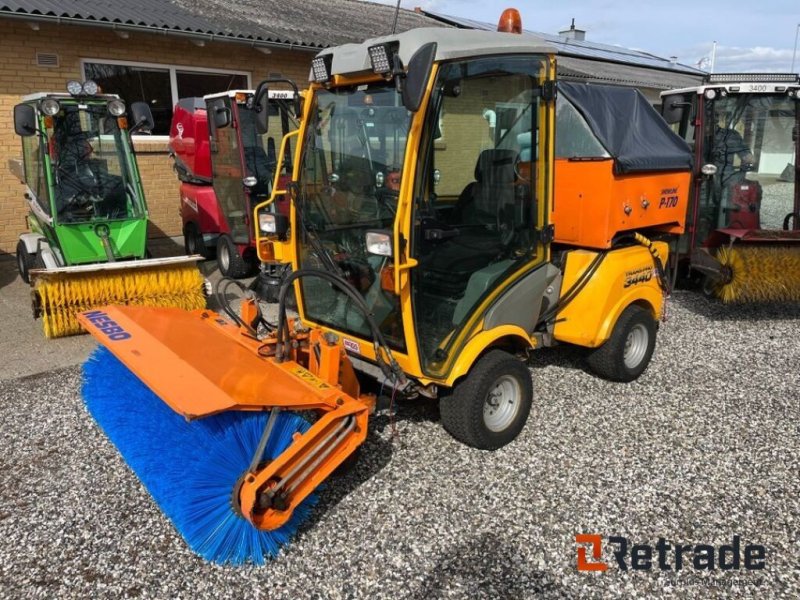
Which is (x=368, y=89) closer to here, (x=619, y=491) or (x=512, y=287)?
(x=512, y=287)

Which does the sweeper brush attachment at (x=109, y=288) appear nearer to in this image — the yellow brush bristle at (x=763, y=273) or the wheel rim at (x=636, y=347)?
the wheel rim at (x=636, y=347)

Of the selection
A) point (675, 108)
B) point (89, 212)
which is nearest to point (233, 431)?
point (89, 212)

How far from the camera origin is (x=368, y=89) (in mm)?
3107

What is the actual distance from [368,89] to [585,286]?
189cm

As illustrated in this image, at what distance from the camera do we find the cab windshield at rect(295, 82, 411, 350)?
3.04 m

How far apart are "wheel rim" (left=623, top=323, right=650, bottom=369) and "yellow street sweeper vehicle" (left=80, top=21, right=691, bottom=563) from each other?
0.38 m

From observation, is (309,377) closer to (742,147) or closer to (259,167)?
(259,167)

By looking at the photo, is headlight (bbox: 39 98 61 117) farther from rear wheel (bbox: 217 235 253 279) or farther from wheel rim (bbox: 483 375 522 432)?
wheel rim (bbox: 483 375 522 432)

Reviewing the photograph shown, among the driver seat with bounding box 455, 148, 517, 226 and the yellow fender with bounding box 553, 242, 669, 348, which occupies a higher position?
the driver seat with bounding box 455, 148, 517, 226

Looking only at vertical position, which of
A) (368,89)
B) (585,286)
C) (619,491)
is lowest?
(619,491)

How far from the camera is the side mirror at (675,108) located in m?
6.22

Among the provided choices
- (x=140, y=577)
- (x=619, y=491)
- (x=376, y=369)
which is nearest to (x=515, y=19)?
(x=376, y=369)

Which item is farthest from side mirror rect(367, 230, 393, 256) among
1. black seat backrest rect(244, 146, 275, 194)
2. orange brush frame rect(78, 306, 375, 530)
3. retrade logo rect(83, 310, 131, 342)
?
black seat backrest rect(244, 146, 275, 194)

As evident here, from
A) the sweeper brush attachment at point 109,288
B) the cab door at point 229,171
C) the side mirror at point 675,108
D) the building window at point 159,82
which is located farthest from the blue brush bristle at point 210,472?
the building window at point 159,82
